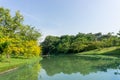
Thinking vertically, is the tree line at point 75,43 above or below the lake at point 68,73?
above

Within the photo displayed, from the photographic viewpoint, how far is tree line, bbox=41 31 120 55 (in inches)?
3675

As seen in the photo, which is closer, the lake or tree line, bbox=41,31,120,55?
the lake

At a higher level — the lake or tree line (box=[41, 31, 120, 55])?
tree line (box=[41, 31, 120, 55])

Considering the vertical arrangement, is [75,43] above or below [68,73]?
above

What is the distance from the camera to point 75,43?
10450 cm

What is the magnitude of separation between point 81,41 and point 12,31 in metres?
57.0

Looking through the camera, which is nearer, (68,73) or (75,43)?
(68,73)

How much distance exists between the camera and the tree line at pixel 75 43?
93.4 meters

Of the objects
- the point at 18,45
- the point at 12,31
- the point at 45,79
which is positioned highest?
the point at 12,31

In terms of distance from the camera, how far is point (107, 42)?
93312 millimetres

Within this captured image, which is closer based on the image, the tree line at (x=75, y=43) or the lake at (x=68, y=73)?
the lake at (x=68, y=73)

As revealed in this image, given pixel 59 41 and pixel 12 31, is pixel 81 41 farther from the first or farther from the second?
pixel 12 31

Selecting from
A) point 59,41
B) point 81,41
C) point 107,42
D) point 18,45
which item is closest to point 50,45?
point 59,41

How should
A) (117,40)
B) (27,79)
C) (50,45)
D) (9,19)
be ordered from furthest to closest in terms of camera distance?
1. (50,45)
2. (117,40)
3. (9,19)
4. (27,79)
